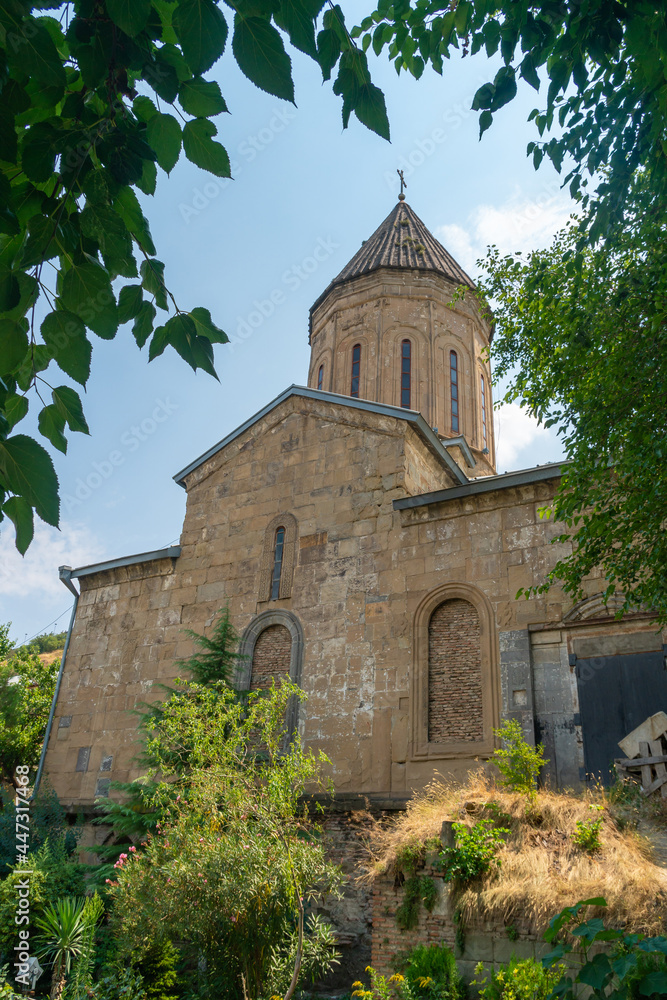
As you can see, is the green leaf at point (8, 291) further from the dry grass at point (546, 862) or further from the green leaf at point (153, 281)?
the dry grass at point (546, 862)

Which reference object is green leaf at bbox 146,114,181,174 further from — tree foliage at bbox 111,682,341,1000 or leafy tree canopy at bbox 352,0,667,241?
tree foliage at bbox 111,682,341,1000

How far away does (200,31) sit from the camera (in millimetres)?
1956

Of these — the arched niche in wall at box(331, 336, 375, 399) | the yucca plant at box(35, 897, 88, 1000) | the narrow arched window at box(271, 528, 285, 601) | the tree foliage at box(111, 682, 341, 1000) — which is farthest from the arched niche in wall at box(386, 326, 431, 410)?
the yucca plant at box(35, 897, 88, 1000)

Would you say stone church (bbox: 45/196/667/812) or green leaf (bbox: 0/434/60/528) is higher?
stone church (bbox: 45/196/667/812)

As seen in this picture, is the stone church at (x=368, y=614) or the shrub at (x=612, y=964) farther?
the stone church at (x=368, y=614)

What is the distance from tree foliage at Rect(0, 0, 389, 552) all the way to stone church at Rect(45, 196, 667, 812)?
8489 millimetres

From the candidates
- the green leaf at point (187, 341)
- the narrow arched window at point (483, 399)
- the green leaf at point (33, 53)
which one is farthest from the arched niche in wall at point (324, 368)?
the green leaf at point (33, 53)

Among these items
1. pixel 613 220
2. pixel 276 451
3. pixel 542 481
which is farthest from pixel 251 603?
pixel 613 220

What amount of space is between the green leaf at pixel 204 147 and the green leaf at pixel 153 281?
17.7 inches

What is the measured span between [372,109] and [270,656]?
12.1 metres

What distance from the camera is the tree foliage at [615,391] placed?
7.18 m

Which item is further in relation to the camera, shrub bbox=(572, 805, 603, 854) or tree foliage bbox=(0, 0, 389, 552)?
shrub bbox=(572, 805, 603, 854)

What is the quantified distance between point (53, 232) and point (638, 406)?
21.4 ft

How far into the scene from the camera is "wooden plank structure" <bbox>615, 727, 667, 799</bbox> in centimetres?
874
